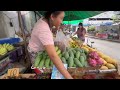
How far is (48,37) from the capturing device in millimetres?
1633

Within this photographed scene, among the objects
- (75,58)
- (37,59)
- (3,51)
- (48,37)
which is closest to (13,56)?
(3,51)

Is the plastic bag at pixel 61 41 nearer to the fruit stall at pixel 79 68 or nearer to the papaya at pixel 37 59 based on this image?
the fruit stall at pixel 79 68

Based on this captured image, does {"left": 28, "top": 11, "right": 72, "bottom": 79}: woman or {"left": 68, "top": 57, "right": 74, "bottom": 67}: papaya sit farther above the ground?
{"left": 28, "top": 11, "right": 72, "bottom": 79}: woman

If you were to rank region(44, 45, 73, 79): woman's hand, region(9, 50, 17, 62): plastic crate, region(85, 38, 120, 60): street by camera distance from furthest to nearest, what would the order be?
region(9, 50, 17, 62): plastic crate < region(85, 38, 120, 60): street < region(44, 45, 73, 79): woman's hand

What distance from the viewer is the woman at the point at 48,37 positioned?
5.31 ft

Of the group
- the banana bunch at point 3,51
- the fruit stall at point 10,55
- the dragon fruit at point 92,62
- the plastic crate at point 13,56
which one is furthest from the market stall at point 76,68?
the plastic crate at point 13,56

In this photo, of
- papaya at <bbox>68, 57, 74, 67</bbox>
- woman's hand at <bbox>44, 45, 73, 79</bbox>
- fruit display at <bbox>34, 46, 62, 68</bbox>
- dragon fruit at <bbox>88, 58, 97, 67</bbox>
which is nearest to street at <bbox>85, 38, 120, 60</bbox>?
dragon fruit at <bbox>88, 58, 97, 67</bbox>

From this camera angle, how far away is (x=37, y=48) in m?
1.93

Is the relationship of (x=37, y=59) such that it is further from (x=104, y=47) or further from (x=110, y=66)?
(x=104, y=47)

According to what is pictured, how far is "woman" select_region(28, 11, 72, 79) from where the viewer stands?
63.7 inches

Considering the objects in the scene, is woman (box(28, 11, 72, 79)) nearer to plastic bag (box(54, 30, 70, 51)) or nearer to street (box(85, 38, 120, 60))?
plastic bag (box(54, 30, 70, 51))
